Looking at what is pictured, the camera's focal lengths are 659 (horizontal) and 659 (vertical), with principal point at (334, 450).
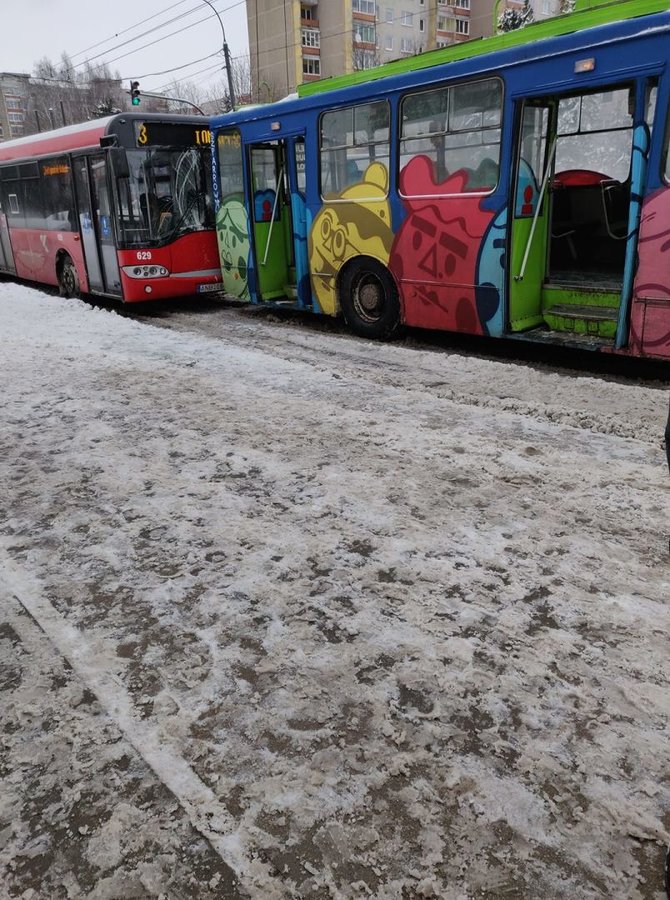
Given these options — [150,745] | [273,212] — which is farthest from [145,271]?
[150,745]

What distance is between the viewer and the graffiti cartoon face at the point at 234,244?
10.5 meters

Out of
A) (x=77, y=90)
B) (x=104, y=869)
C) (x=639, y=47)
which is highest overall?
(x=77, y=90)

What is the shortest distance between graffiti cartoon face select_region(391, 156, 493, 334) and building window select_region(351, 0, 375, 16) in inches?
2447

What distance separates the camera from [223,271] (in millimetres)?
11234

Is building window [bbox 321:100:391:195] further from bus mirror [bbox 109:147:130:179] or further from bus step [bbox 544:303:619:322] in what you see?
bus mirror [bbox 109:147:130:179]

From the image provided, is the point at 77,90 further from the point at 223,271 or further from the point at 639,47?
the point at 639,47

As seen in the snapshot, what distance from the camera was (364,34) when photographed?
6078 centimetres

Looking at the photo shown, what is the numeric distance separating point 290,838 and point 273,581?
4.43 feet

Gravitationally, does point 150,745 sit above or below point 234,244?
below

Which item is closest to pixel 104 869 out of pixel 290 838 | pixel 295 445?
pixel 290 838

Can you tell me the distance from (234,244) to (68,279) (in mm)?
4365

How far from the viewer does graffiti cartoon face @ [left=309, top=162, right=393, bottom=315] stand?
8094 mm

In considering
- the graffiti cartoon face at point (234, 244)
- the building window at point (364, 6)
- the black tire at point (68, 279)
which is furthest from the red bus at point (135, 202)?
the building window at point (364, 6)

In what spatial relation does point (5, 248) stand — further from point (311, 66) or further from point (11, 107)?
point (11, 107)
